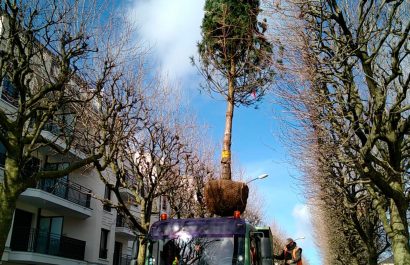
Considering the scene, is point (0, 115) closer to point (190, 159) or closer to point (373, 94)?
point (373, 94)

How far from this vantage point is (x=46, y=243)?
2495 cm

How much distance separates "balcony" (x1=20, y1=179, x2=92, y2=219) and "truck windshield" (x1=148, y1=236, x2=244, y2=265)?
567 inches

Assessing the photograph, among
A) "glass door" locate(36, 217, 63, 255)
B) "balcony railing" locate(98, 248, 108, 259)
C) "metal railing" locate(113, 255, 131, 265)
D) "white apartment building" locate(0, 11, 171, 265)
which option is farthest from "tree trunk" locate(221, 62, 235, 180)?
"metal railing" locate(113, 255, 131, 265)

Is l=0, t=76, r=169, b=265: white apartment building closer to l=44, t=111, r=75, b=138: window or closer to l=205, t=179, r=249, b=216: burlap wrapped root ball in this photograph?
l=44, t=111, r=75, b=138: window

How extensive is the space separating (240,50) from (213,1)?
2130 mm

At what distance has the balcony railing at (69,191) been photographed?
2563cm

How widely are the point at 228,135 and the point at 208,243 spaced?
24.0 ft

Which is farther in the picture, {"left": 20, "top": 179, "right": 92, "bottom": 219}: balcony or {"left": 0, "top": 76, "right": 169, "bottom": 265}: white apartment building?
{"left": 20, "top": 179, "right": 92, "bottom": 219}: balcony

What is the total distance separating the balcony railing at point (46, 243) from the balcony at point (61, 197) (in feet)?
5.00

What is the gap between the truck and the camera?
29.5 feet

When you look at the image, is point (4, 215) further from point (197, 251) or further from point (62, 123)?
point (62, 123)

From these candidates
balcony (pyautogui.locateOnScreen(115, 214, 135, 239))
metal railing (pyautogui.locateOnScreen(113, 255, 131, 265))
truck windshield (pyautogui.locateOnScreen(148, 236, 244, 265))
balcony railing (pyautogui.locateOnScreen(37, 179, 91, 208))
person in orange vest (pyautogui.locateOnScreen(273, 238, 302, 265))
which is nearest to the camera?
truck windshield (pyautogui.locateOnScreen(148, 236, 244, 265))

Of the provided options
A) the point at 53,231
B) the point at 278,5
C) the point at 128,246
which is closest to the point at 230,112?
the point at 278,5

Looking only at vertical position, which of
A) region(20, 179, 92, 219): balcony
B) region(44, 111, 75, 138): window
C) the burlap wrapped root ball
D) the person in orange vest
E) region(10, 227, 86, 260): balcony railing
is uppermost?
region(44, 111, 75, 138): window
